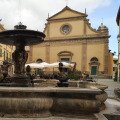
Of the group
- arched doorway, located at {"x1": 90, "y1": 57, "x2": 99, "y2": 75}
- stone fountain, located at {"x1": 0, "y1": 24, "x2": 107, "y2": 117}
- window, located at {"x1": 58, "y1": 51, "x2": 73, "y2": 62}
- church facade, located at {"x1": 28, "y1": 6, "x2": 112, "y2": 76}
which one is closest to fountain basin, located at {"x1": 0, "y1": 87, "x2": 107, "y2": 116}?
stone fountain, located at {"x1": 0, "y1": 24, "x2": 107, "y2": 117}

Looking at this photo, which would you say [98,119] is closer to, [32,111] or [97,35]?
[32,111]

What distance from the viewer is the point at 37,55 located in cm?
5134

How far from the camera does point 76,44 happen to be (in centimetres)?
4928

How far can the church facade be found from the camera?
4769cm

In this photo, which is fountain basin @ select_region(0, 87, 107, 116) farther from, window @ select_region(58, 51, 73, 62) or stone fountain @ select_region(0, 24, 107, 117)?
window @ select_region(58, 51, 73, 62)

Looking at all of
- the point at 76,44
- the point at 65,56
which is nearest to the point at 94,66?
the point at 76,44

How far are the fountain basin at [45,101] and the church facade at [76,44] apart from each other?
41.0m

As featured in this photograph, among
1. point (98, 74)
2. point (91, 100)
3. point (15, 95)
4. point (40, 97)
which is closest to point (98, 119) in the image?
point (91, 100)

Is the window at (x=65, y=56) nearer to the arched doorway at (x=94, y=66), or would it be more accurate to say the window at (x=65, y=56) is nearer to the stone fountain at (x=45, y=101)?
the arched doorway at (x=94, y=66)

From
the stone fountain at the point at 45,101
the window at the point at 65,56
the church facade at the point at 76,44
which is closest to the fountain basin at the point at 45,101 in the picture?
the stone fountain at the point at 45,101

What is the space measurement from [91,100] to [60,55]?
1727 inches

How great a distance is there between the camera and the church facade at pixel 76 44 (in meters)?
47.7

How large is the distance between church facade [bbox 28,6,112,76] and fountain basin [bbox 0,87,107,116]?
1615 inches

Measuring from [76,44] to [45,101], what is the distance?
4306 cm
